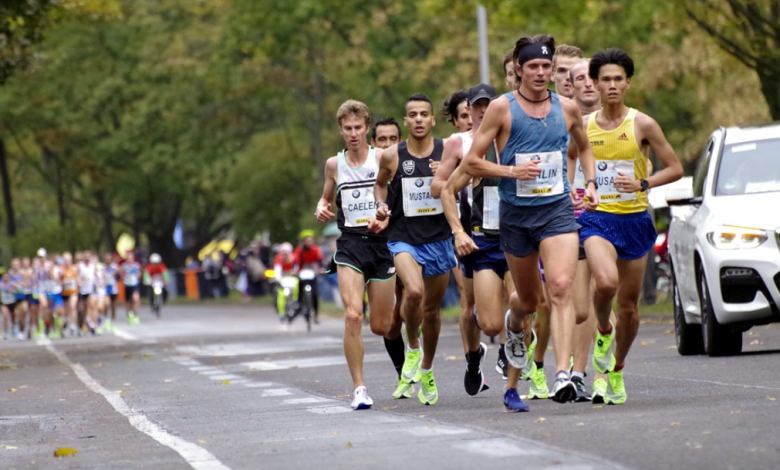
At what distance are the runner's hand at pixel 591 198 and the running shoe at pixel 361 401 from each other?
2.12 meters

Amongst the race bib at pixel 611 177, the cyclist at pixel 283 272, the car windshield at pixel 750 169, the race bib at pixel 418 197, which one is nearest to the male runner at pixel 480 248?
the race bib at pixel 418 197

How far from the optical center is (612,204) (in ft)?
35.8

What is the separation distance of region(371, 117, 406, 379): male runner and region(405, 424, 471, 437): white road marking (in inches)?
105

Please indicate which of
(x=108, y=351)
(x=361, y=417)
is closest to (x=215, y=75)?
(x=108, y=351)

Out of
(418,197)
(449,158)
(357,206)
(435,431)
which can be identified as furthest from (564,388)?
(357,206)

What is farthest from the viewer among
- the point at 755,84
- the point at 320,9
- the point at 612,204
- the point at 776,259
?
the point at 320,9

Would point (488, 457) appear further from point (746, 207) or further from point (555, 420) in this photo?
point (746, 207)

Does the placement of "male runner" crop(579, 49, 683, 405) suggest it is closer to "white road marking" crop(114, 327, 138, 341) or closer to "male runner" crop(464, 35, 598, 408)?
"male runner" crop(464, 35, 598, 408)

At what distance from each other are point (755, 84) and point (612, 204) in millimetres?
27173

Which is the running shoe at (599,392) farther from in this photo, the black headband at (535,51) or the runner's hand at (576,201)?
the black headband at (535,51)

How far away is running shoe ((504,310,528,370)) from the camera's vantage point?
417 inches

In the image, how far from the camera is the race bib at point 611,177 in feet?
35.9

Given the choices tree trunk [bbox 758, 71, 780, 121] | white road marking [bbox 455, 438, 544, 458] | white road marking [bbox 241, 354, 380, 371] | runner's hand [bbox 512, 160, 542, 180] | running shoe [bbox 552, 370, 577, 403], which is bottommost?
white road marking [bbox 241, 354, 380, 371]

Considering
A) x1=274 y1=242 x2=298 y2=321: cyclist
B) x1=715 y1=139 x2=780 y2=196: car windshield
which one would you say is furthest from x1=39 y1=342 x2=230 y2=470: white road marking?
x1=274 y1=242 x2=298 y2=321: cyclist
